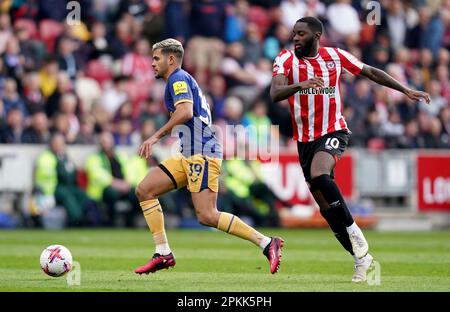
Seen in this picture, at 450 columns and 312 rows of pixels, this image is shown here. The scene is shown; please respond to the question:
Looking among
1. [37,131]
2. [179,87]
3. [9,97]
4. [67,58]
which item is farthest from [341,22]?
[179,87]

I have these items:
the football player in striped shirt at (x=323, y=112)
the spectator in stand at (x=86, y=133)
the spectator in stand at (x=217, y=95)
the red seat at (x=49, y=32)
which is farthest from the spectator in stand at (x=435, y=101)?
the football player in striped shirt at (x=323, y=112)

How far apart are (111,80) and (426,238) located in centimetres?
743

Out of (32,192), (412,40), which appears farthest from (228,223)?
(412,40)

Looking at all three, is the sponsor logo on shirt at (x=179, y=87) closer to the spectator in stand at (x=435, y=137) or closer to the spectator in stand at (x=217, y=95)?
the spectator in stand at (x=217, y=95)

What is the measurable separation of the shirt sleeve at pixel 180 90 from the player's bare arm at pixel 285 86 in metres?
0.83

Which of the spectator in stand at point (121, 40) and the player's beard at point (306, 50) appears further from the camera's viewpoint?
the spectator in stand at point (121, 40)

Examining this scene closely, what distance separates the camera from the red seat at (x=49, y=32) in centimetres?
2127

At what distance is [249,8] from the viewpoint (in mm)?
23797

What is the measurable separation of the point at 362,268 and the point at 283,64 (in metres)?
2.17

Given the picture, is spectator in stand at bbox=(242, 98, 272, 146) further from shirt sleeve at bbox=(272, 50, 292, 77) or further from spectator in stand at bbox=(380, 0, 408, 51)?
shirt sleeve at bbox=(272, 50, 292, 77)

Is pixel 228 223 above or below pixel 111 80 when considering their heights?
below

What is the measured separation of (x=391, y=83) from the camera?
10.7m

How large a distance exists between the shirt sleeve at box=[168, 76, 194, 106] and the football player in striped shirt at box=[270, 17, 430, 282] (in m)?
0.83
